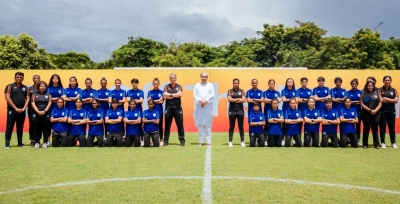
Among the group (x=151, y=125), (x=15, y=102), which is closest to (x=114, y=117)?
(x=151, y=125)

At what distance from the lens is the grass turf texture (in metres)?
4.59

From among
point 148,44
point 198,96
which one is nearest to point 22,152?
point 198,96

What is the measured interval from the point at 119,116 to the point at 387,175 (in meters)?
6.65

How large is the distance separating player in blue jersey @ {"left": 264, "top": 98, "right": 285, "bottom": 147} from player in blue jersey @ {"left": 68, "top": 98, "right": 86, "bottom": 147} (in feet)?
16.6

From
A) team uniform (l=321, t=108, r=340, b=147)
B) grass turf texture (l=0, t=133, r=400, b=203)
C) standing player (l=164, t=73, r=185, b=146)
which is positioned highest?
standing player (l=164, t=73, r=185, b=146)

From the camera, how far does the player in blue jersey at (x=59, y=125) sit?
996cm

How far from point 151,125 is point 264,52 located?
119 feet

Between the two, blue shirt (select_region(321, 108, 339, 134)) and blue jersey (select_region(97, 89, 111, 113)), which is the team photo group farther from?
blue jersey (select_region(97, 89, 111, 113))

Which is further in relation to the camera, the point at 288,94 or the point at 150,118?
the point at 288,94

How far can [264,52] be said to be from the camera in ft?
146

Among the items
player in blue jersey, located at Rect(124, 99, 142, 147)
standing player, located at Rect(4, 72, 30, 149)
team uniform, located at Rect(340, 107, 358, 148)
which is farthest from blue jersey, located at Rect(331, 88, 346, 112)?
standing player, located at Rect(4, 72, 30, 149)

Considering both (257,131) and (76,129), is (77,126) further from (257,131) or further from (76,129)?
(257,131)

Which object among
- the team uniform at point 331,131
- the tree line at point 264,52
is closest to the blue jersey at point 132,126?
the team uniform at point 331,131

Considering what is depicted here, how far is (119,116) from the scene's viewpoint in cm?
1002
